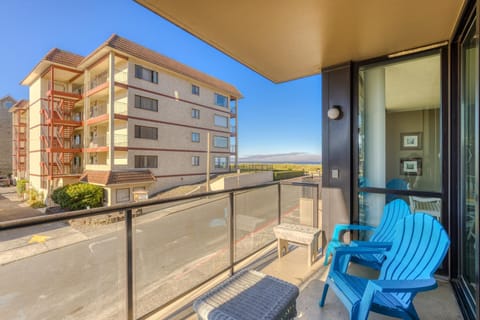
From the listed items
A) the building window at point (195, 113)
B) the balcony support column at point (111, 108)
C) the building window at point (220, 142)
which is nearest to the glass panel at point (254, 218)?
the balcony support column at point (111, 108)

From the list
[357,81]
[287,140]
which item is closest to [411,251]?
[357,81]

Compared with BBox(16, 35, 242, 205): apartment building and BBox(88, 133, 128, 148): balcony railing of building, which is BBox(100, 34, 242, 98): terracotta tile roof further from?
BBox(88, 133, 128, 148): balcony railing of building

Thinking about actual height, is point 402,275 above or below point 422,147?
below

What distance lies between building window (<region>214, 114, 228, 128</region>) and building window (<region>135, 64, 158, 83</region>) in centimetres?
577

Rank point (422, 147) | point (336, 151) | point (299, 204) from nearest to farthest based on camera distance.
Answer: point (422, 147)
point (336, 151)
point (299, 204)

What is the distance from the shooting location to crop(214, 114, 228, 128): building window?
18109mm

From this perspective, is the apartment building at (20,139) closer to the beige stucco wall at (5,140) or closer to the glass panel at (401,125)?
the beige stucco wall at (5,140)

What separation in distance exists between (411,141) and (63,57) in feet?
59.5

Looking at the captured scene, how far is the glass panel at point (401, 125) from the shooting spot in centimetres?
235

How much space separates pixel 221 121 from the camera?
18609 millimetres

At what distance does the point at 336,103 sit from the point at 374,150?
78cm

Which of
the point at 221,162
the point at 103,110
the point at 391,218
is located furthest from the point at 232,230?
the point at 221,162

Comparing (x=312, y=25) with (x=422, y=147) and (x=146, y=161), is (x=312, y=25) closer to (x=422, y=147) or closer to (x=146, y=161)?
(x=422, y=147)

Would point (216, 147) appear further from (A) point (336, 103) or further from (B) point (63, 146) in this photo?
(A) point (336, 103)
